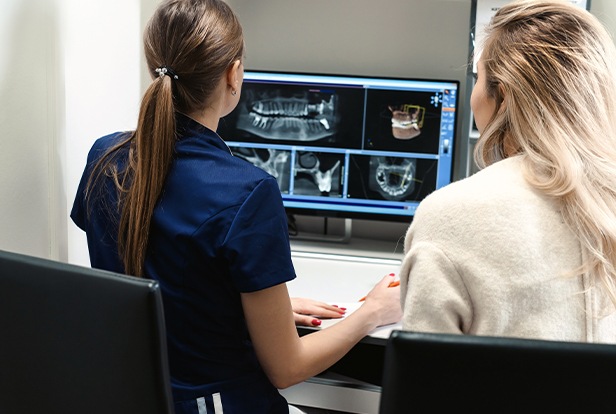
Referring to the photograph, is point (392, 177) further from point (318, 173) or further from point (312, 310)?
point (312, 310)

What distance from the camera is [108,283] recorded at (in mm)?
889

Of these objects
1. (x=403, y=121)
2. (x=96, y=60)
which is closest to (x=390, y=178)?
(x=403, y=121)

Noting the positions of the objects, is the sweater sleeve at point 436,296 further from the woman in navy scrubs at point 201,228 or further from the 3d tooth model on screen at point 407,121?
the 3d tooth model on screen at point 407,121

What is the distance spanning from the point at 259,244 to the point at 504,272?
37cm

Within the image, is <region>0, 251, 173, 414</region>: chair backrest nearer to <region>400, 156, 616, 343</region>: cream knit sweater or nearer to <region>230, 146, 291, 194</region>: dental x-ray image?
<region>400, 156, 616, 343</region>: cream knit sweater

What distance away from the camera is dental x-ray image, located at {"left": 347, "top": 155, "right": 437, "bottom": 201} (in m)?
2.17

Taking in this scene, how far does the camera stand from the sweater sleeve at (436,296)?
100 centimetres

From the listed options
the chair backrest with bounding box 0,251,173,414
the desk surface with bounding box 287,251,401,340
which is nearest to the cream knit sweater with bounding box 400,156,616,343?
the chair backrest with bounding box 0,251,173,414

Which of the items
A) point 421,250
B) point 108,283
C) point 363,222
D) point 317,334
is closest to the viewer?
point 108,283

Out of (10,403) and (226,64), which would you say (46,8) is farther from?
(10,403)

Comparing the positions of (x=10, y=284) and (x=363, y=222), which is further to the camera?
(x=363, y=222)

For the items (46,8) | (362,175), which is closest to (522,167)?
(46,8)

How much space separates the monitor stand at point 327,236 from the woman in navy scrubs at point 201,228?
100 centimetres

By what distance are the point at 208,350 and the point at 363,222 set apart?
1.23m
